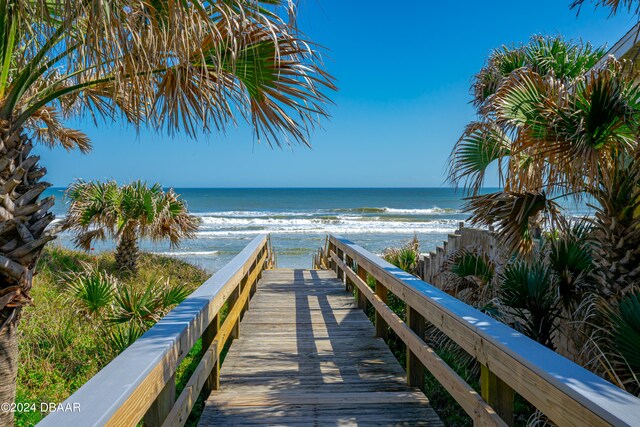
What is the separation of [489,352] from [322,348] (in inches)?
97.3

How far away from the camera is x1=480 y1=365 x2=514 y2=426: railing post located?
186 cm

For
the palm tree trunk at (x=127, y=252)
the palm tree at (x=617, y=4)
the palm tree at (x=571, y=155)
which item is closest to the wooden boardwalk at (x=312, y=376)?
the palm tree at (x=571, y=155)

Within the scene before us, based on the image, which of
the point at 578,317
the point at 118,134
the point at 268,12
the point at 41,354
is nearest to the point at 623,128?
the point at 578,317

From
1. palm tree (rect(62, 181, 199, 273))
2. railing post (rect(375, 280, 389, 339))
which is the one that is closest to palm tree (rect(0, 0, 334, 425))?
railing post (rect(375, 280, 389, 339))

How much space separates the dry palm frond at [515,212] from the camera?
3.97m

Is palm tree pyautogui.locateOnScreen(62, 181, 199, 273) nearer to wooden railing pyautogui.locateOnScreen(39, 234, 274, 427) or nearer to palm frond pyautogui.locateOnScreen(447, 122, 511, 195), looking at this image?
palm frond pyautogui.locateOnScreen(447, 122, 511, 195)

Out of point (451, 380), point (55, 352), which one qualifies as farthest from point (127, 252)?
point (451, 380)

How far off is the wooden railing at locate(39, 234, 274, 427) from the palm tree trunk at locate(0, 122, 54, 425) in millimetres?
957

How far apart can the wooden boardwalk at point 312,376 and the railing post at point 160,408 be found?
87 centimetres

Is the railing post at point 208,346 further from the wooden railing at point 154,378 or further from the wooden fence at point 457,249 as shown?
the wooden fence at point 457,249

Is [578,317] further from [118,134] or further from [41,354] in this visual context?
[41,354]

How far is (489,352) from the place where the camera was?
1829 mm

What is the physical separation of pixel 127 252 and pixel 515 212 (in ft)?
25.5

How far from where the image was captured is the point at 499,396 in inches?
73.9
